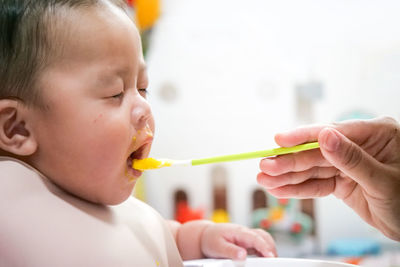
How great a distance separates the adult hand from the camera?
2.00 ft

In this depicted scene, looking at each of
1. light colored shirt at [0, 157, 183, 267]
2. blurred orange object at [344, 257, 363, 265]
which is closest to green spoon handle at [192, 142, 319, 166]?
light colored shirt at [0, 157, 183, 267]

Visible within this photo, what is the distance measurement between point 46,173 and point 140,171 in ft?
0.38

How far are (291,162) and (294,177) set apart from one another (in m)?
0.05

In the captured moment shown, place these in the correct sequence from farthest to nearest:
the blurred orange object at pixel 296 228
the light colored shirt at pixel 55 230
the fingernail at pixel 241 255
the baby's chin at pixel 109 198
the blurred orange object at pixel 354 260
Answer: the blurred orange object at pixel 296 228
the blurred orange object at pixel 354 260
the fingernail at pixel 241 255
the baby's chin at pixel 109 198
the light colored shirt at pixel 55 230

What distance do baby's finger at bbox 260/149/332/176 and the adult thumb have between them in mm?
108

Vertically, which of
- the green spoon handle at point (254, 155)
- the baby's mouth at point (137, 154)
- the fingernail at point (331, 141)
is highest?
the fingernail at point (331, 141)

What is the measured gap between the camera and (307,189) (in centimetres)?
79

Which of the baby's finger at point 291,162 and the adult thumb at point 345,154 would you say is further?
the baby's finger at point 291,162

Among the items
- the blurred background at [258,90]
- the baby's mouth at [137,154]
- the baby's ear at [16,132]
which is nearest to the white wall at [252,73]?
the blurred background at [258,90]

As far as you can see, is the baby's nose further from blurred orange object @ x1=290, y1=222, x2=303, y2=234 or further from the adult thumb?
blurred orange object @ x1=290, y1=222, x2=303, y2=234

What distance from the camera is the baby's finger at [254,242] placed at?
0.76 meters

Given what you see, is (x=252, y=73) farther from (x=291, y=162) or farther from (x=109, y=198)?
(x=109, y=198)

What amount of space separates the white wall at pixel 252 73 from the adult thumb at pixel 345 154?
1152 mm

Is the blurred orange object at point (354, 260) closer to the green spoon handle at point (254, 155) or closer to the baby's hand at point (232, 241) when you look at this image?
the baby's hand at point (232, 241)
